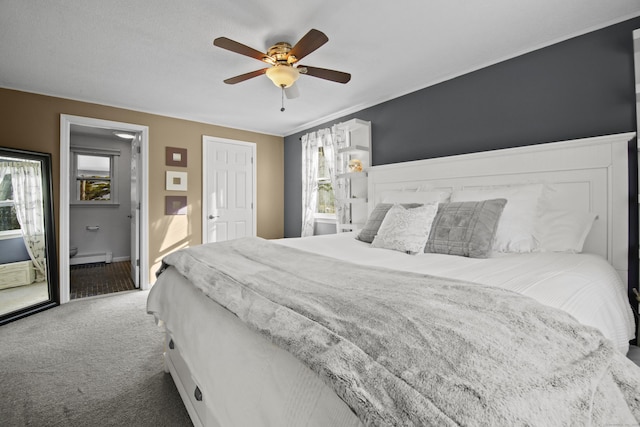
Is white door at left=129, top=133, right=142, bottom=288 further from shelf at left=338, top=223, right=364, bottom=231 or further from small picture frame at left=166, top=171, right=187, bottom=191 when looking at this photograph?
shelf at left=338, top=223, right=364, bottom=231

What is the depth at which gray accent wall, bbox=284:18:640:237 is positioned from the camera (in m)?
2.10

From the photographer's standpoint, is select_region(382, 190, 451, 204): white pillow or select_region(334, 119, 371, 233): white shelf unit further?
select_region(334, 119, 371, 233): white shelf unit

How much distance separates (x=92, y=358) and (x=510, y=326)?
2711mm

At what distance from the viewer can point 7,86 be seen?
3.16 metres

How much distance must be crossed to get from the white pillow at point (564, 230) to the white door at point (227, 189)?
159 inches

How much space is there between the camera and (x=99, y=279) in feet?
14.5

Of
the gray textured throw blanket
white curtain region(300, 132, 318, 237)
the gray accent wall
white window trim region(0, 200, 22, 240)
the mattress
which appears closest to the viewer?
the gray textured throw blanket

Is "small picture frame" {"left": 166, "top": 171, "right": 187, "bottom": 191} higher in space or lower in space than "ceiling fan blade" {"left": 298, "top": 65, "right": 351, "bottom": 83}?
lower

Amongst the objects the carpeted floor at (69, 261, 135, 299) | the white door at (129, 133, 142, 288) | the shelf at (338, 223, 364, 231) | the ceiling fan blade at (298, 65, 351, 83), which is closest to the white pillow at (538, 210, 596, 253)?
the ceiling fan blade at (298, 65, 351, 83)

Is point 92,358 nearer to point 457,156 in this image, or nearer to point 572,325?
point 572,325

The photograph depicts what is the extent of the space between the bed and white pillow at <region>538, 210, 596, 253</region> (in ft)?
0.19

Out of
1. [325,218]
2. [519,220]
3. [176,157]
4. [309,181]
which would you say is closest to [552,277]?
[519,220]

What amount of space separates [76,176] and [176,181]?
2.53m

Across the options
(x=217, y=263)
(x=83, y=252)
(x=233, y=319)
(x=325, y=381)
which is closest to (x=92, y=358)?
(x=217, y=263)
